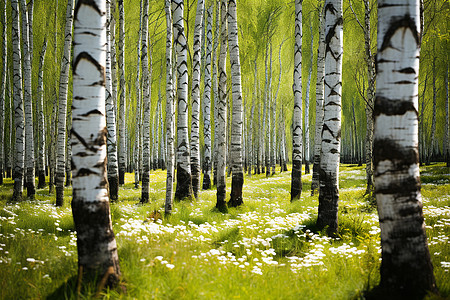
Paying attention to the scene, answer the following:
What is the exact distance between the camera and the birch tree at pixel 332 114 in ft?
17.7

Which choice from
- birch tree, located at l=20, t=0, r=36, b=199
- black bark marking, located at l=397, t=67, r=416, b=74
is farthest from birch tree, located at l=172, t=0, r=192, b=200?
black bark marking, located at l=397, t=67, r=416, b=74

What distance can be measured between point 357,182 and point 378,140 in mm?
14389

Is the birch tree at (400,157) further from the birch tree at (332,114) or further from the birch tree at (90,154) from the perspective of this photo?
the birch tree at (332,114)

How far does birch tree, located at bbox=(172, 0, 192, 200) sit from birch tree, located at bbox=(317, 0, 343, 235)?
13.7 ft

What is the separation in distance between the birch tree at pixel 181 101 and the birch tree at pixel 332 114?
13.7 feet

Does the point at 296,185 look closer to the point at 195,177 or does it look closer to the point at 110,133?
the point at 195,177

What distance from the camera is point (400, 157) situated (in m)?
2.57

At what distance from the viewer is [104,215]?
8.99 feet

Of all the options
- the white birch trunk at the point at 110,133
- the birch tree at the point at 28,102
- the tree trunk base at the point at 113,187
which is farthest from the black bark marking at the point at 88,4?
the birch tree at the point at 28,102

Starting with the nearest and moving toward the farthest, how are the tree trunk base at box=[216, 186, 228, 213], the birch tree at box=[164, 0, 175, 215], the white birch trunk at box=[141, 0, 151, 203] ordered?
the birch tree at box=[164, 0, 175, 215] → the tree trunk base at box=[216, 186, 228, 213] → the white birch trunk at box=[141, 0, 151, 203]

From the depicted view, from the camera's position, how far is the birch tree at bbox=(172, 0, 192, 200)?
8.08 m

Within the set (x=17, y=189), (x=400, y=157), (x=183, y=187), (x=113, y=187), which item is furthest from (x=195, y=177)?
(x=400, y=157)

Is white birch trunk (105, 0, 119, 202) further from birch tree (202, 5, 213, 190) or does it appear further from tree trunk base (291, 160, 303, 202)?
tree trunk base (291, 160, 303, 202)

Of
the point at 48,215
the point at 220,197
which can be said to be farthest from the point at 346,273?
the point at 48,215
